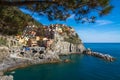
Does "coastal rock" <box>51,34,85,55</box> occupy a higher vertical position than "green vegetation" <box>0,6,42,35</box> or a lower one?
lower

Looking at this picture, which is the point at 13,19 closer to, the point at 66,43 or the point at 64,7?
the point at 64,7

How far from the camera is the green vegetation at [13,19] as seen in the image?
9633 millimetres

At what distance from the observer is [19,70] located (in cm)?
4888

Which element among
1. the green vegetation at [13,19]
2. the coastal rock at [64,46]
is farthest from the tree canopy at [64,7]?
the coastal rock at [64,46]

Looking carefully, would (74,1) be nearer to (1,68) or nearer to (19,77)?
(19,77)

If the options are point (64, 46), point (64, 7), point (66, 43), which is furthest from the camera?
point (66, 43)

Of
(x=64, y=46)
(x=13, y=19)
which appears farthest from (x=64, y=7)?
(x=64, y=46)

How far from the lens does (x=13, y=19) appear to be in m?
9.87

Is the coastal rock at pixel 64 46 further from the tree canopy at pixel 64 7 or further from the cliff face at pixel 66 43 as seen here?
the tree canopy at pixel 64 7

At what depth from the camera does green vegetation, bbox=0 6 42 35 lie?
9633 mm

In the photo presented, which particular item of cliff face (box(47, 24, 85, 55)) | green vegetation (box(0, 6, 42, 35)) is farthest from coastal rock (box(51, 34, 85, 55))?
green vegetation (box(0, 6, 42, 35))

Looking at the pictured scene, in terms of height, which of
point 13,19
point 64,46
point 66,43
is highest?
point 13,19

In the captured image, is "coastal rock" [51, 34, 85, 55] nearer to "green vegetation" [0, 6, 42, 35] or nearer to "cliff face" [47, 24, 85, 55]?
"cliff face" [47, 24, 85, 55]

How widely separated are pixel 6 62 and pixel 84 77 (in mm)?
19271
